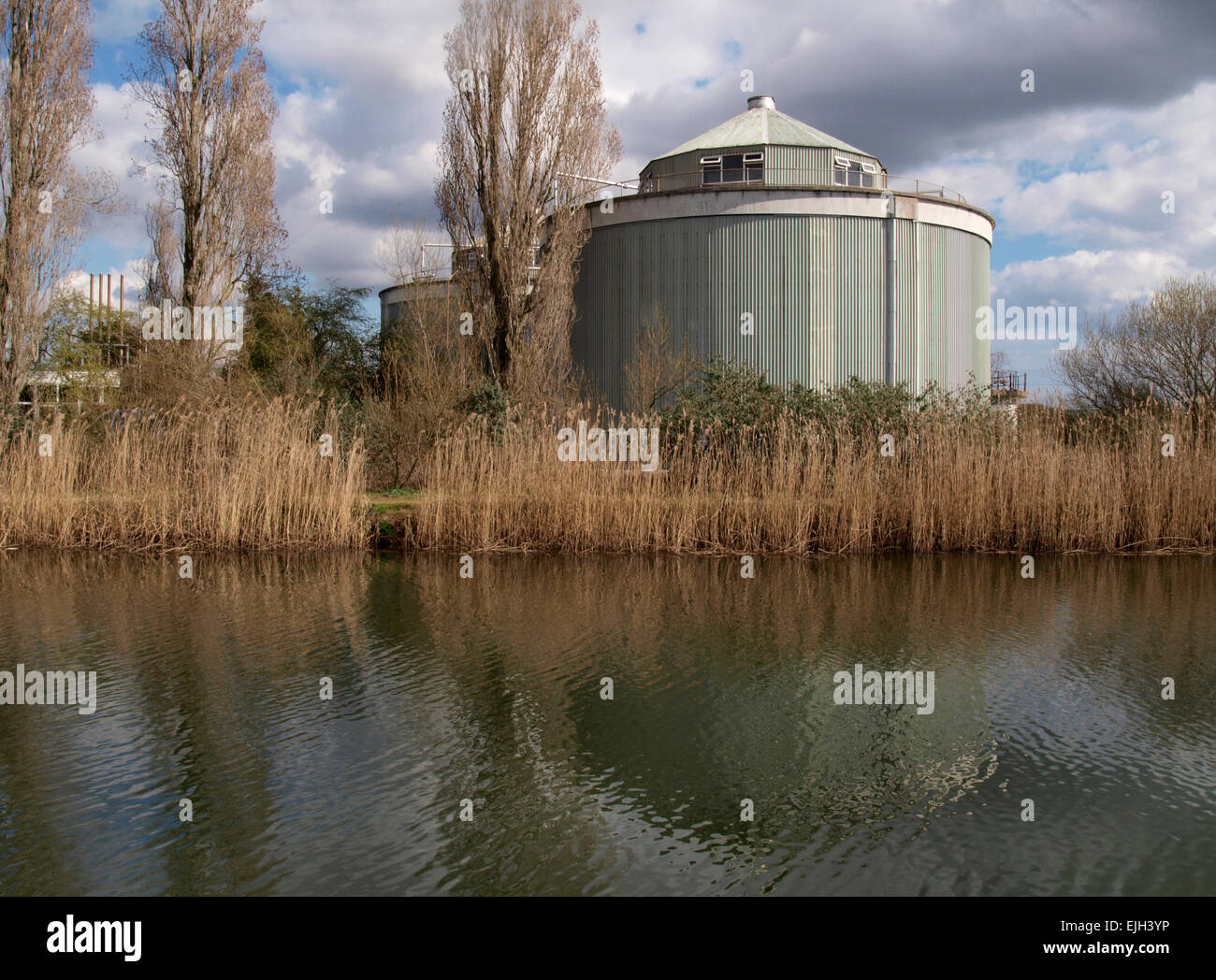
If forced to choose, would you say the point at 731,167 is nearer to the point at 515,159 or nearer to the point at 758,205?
the point at 758,205

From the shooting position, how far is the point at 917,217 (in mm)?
24688

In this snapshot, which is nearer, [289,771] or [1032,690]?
[289,771]

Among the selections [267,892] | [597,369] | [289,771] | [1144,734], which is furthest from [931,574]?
[597,369]

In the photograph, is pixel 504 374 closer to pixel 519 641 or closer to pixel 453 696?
pixel 519 641

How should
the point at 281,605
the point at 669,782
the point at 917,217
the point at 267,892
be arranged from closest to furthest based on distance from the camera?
the point at 267,892 < the point at 669,782 < the point at 281,605 < the point at 917,217

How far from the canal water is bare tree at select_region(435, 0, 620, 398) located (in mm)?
11951

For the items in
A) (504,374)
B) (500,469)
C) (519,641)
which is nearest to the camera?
(519,641)

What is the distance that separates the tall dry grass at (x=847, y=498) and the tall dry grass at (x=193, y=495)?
4.10 ft

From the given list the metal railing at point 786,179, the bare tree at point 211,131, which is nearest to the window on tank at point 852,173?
the metal railing at point 786,179

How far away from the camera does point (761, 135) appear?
2686cm

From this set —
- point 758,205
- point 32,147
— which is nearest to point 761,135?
point 758,205

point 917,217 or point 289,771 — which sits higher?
point 917,217

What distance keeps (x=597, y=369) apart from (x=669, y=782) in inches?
830
